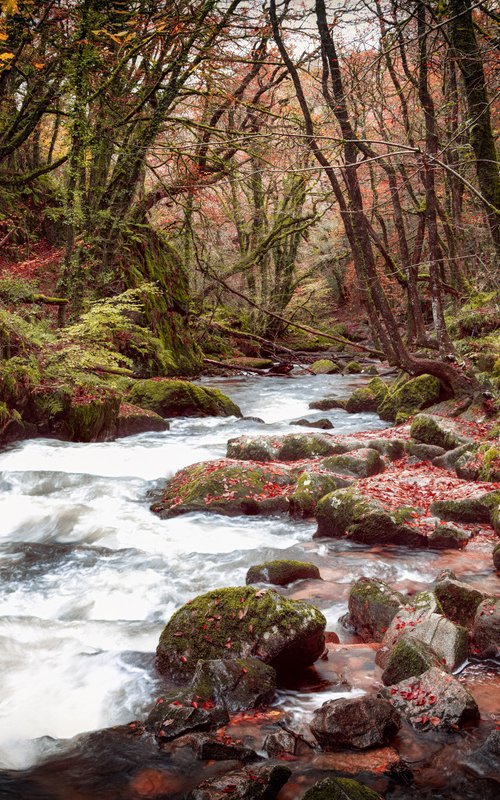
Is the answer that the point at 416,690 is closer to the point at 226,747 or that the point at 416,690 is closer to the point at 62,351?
the point at 226,747

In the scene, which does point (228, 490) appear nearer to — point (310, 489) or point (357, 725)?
point (310, 489)

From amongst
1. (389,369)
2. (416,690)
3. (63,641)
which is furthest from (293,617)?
(389,369)

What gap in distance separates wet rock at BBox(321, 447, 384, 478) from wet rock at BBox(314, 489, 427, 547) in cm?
155

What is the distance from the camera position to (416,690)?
3189mm

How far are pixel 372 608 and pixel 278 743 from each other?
147 cm

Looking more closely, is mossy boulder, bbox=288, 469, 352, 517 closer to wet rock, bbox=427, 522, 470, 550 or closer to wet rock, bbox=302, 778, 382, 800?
wet rock, bbox=427, 522, 470, 550

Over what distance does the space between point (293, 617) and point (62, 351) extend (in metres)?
6.78

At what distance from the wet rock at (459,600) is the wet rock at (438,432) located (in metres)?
4.88

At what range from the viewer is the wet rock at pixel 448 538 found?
5.55 meters

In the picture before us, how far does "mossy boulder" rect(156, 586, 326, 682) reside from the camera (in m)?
3.61

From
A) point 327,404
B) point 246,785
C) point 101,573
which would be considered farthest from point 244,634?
point 327,404

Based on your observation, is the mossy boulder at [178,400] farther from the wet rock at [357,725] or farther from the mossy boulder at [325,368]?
the wet rock at [357,725]

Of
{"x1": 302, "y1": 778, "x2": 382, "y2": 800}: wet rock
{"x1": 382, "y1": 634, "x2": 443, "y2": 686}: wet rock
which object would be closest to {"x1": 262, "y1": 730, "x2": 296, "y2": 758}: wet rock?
{"x1": 302, "y1": 778, "x2": 382, "y2": 800}: wet rock

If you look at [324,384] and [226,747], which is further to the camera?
[324,384]
